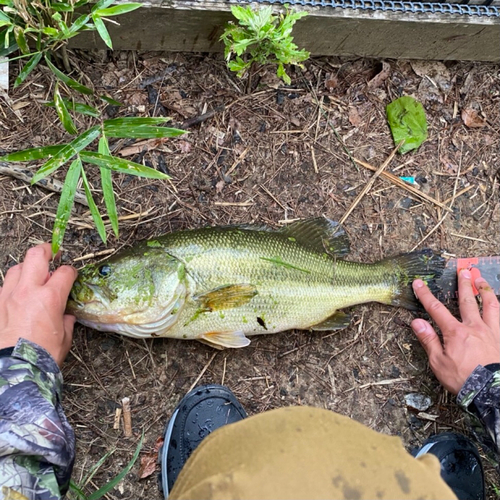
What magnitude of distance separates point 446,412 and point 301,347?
132 cm

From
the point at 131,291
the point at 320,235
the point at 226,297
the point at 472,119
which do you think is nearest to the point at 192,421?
the point at 226,297

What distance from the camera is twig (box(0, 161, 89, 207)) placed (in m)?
3.39

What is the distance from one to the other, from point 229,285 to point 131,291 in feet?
2.09

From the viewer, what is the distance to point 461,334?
3.61 metres

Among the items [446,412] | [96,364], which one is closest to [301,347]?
[446,412]

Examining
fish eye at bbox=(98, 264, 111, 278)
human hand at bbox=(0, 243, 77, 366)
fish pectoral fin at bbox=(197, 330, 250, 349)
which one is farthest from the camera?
fish pectoral fin at bbox=(197, 330, 250, 349)

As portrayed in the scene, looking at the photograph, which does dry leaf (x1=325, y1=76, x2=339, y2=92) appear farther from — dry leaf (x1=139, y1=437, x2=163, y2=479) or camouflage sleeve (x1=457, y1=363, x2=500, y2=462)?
dry leaf (x1=139, y1=437, x2=163, y2=479)

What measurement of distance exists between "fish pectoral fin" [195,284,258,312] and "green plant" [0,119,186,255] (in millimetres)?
754

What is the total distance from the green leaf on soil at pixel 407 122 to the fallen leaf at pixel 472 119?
1.36 feet

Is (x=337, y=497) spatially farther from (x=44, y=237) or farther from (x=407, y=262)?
(x=44, y=237)

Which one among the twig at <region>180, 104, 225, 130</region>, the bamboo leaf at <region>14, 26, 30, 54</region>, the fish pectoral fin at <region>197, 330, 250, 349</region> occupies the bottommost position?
the fish pectoral fin at <region>197, 330, 250, 349</region>

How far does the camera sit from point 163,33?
3469mm

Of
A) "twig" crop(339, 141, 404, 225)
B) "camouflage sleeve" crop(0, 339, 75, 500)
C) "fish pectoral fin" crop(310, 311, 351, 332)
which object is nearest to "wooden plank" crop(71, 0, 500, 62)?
"twig" crop(339, 141, 404, 225)

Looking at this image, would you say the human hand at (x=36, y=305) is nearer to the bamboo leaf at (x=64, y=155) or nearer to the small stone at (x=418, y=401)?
the bamboo leaf at (x=64, y=155)
